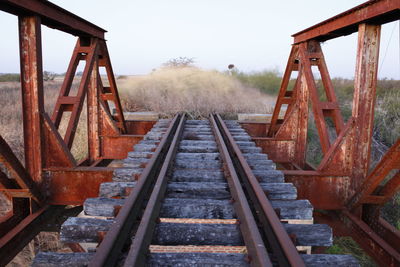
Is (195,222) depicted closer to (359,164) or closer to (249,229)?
(249,229)

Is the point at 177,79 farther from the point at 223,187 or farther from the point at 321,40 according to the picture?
the point at 223,187

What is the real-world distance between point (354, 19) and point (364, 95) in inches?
35.3

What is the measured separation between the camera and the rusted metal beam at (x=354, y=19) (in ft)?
10.2

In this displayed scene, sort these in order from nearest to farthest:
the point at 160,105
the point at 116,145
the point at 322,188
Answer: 1. the point at 322,188
2. the point at 116,145
3. the point at 160,105

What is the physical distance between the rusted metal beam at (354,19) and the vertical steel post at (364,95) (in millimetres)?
141

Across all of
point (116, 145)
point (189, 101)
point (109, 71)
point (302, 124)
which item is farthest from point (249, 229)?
point (189, 101)

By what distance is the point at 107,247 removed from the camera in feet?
6.44

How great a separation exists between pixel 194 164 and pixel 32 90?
2.14 meters

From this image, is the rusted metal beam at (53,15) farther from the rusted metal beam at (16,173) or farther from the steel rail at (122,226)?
the steel rail at (122,226)

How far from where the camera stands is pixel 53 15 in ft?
12.5

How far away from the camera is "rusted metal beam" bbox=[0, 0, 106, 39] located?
3152 mm

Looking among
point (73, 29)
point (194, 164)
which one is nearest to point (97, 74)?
point (73, 29)

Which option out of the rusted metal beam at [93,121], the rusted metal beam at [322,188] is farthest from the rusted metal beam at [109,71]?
the rusted metal beam at [322,188]

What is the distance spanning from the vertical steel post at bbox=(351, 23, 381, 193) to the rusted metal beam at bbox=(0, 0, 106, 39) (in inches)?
143
